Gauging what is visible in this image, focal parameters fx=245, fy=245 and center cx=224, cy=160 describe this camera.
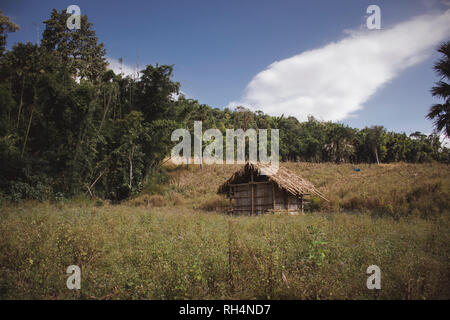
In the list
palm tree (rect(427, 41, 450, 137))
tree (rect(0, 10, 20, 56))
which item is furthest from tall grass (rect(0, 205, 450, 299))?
tree (rect(0, 10, 20, 56))

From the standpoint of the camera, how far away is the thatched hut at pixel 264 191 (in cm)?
1677

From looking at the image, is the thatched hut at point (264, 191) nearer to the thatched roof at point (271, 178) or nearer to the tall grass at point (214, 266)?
the thatched roof at point (271, 178)

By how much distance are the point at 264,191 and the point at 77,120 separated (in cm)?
1668

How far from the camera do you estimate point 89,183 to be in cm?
2244

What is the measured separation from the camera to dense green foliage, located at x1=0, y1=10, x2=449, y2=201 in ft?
60.3

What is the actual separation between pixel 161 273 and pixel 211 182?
85.7ft

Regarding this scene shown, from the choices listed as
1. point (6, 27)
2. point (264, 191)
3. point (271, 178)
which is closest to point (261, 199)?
point (264, 191)

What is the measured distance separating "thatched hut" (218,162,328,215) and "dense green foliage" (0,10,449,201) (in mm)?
12633

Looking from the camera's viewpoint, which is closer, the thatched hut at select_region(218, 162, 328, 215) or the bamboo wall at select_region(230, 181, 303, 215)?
the thatched hut at select_region(218, 162, 328, 215)

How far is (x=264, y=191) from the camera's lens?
1758cm

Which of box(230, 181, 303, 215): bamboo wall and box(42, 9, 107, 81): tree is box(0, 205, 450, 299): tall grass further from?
box(42, 9, 107, 81): tree

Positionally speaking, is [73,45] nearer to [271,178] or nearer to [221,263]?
[271,178]

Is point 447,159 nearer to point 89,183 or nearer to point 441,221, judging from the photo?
point 441,221
